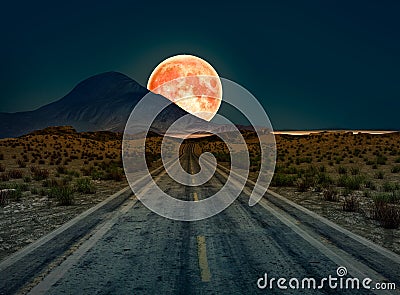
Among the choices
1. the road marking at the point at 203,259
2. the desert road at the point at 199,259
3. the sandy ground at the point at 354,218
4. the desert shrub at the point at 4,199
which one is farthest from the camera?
the desert shrub at the point at 4,199

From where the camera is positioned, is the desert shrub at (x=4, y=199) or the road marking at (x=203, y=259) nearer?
the road marking at (x=203, y=259)

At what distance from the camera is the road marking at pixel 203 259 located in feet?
15.6

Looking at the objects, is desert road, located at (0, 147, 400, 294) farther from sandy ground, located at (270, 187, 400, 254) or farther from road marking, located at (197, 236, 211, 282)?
sandy ground, located at (270, 187, 400, 254)

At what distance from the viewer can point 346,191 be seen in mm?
12992

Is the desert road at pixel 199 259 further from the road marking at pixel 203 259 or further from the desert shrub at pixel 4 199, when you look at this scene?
the desert shrub at pixel 4 199

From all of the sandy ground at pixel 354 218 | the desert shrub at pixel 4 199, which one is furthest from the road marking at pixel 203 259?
the desert shrub at pixel 4 199

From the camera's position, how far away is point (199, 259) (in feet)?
17.8

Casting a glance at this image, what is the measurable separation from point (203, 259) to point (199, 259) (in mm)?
66

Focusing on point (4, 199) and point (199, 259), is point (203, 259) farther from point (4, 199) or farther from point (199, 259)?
point (4, 199)

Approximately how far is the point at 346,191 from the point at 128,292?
36.0 feet

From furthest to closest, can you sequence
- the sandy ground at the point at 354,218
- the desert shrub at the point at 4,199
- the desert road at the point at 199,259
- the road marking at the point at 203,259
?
the desert shrub at the point at 4,199 < the sandy ground at the point at 354,218 < the road marking at the point at 203,259 < the desert road at the point at 199,259

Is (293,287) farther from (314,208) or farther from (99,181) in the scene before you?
(99,181)

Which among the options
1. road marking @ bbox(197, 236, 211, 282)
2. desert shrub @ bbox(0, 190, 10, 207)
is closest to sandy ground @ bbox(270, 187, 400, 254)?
road marking @ bbox(197, 236, 211, 282)

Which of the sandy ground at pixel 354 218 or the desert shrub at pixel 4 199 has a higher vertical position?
the desert shrub at pixel 4 199
